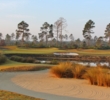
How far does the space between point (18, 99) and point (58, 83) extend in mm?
3549

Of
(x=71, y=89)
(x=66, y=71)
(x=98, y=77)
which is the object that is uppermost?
(x=98, y=77)

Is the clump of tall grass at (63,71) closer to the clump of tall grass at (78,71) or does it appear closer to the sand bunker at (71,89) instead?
the clump of tall grass at (78,71)

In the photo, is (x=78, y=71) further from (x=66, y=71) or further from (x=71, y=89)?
(x=71, y=89)

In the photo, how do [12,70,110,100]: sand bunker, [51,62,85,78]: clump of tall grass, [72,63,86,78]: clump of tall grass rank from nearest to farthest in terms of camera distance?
1. [12,70,110,100]: sand bunker
2. [72,63,86,78]: clump of tall grass
3. [51,62,85,78]: clump of tall grass

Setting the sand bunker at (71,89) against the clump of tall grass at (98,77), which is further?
the clump of tall grass at (98,77)

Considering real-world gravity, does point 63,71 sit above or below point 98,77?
below

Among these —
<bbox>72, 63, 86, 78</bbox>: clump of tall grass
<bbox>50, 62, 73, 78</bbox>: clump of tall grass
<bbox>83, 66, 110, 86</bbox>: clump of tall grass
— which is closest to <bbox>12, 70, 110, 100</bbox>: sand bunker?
<bbox>83, 66, 110, 86</bbox>: clump of tall grass

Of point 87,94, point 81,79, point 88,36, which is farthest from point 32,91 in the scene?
point 88,36

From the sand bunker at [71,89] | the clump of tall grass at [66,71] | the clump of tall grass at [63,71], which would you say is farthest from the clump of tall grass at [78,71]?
the sand bunker at [71,89]

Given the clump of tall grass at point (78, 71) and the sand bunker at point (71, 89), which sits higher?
the clump of tall grass at point (78, 71)

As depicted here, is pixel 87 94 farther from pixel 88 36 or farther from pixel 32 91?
pixel 88 36

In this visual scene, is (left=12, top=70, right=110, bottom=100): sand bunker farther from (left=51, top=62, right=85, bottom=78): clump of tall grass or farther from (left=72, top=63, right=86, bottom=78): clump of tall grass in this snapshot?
(left=72, top=63, right=86, bottom=78): clump of tall grass

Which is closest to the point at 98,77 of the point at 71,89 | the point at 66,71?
the point at 71,89

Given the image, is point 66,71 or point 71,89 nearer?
point 71,89
